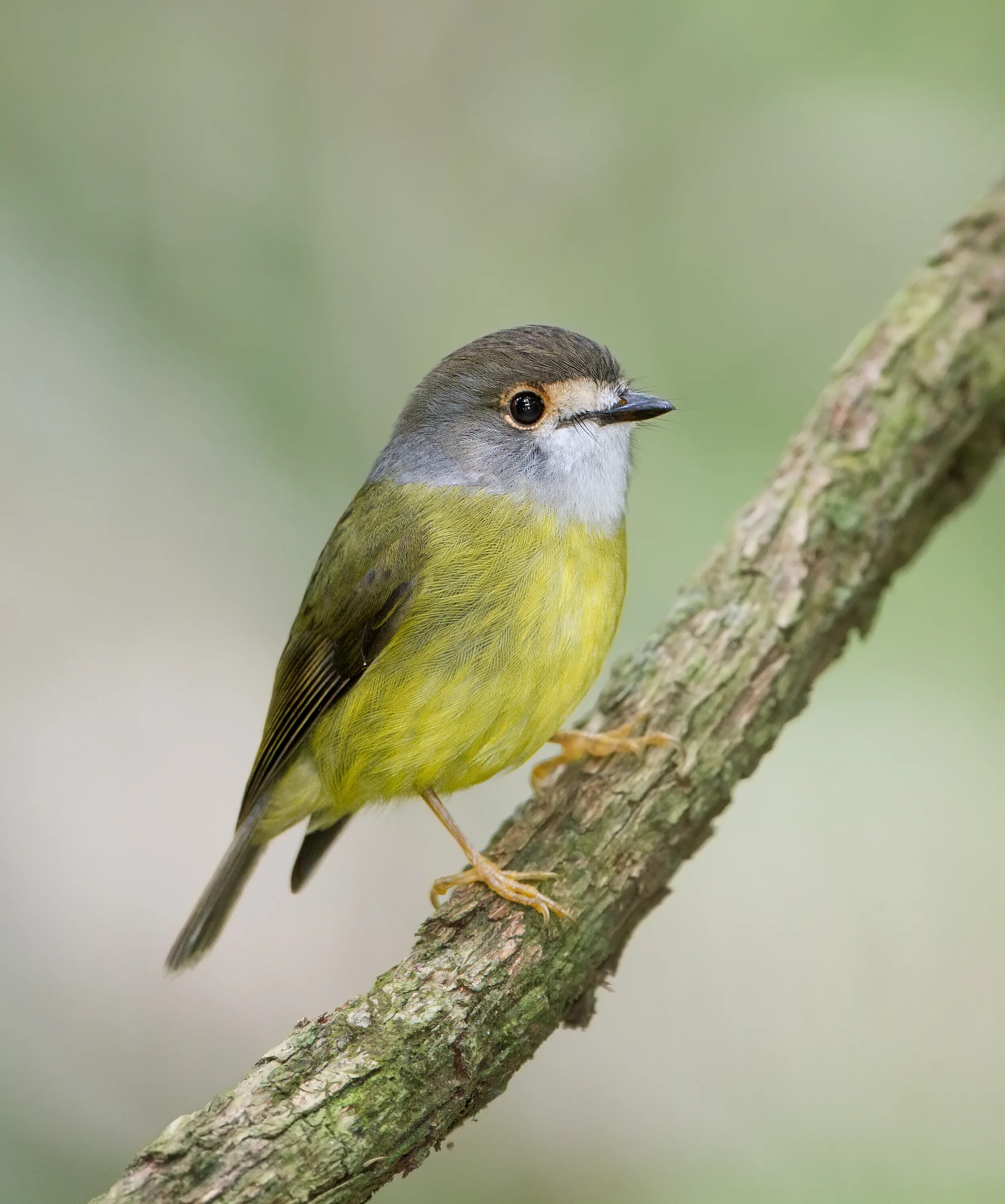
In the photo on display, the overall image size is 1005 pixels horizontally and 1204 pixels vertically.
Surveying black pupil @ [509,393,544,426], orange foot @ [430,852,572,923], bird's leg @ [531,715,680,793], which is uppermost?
black pupil @ [509,393,544,426]

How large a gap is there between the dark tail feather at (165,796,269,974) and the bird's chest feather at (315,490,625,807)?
58cm

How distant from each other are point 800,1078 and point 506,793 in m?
1.65

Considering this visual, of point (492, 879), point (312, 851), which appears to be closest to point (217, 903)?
point (312, 851)

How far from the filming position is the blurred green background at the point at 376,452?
15.5ft

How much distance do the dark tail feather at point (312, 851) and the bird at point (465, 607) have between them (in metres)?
0.02

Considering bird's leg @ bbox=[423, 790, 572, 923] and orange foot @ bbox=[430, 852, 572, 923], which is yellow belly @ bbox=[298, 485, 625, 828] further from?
orange foot @ bbox=[430, 852, 572, 923]

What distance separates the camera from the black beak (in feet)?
11.6

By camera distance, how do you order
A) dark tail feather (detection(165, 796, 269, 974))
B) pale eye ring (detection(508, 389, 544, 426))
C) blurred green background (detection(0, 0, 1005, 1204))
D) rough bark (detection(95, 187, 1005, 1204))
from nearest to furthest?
rough bark (detection(95, 187, 1005, 1204)) → pale eye ring (detection(508, 389, 544, 426)) → dark tail feather (detection(165, 796, 269, 974)) → blurred green background (detection(0, 0, 1005, 1204))

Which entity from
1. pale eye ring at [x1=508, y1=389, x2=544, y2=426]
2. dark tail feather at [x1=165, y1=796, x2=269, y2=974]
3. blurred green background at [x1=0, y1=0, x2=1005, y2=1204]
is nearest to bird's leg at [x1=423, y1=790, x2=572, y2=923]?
dark tail feather at [x1=165, y1=796, x2=269, y2=974]

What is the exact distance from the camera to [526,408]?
362cm

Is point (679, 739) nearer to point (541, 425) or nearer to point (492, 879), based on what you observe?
point (492, 879)

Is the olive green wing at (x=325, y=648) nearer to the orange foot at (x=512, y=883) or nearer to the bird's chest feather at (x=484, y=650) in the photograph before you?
the bird's chest feather at (x=484, y=650)

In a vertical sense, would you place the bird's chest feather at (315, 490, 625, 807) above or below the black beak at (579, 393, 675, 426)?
below

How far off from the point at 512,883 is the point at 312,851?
1.16 m
